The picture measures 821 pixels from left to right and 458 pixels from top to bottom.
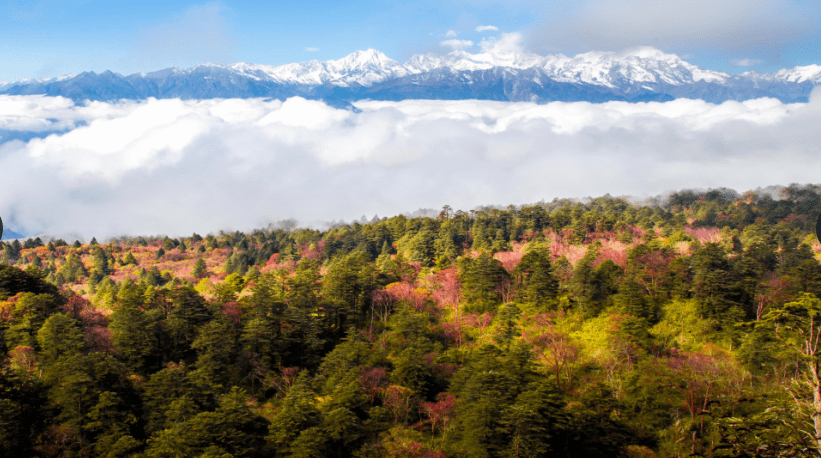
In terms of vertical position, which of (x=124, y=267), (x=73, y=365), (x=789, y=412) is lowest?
(x=124, y=267)

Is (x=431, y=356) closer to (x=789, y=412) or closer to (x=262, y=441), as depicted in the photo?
(x=262, y=441)

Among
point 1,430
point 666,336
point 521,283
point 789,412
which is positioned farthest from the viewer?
point 521,283

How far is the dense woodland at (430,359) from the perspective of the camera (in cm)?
2381

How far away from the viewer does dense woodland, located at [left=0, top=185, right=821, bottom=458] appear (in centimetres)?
2381

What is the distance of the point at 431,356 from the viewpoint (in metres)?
32.4

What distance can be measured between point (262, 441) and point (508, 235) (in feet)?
138

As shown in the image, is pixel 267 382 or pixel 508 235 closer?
pixel 267 382

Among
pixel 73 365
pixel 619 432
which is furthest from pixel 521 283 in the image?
pixel 73 365

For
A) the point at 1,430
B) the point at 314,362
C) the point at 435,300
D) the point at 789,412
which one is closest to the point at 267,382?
the point at 314,362

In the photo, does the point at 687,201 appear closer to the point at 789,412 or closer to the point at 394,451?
the point at 394,451

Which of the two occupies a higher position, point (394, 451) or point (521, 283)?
point (521, 283)

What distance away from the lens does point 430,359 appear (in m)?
32.1

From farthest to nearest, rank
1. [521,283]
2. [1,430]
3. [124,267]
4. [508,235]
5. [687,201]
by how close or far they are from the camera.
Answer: [687,201], [124,267], [508,235], [521,283], [1,430]

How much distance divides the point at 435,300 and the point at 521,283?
24.7 ft
